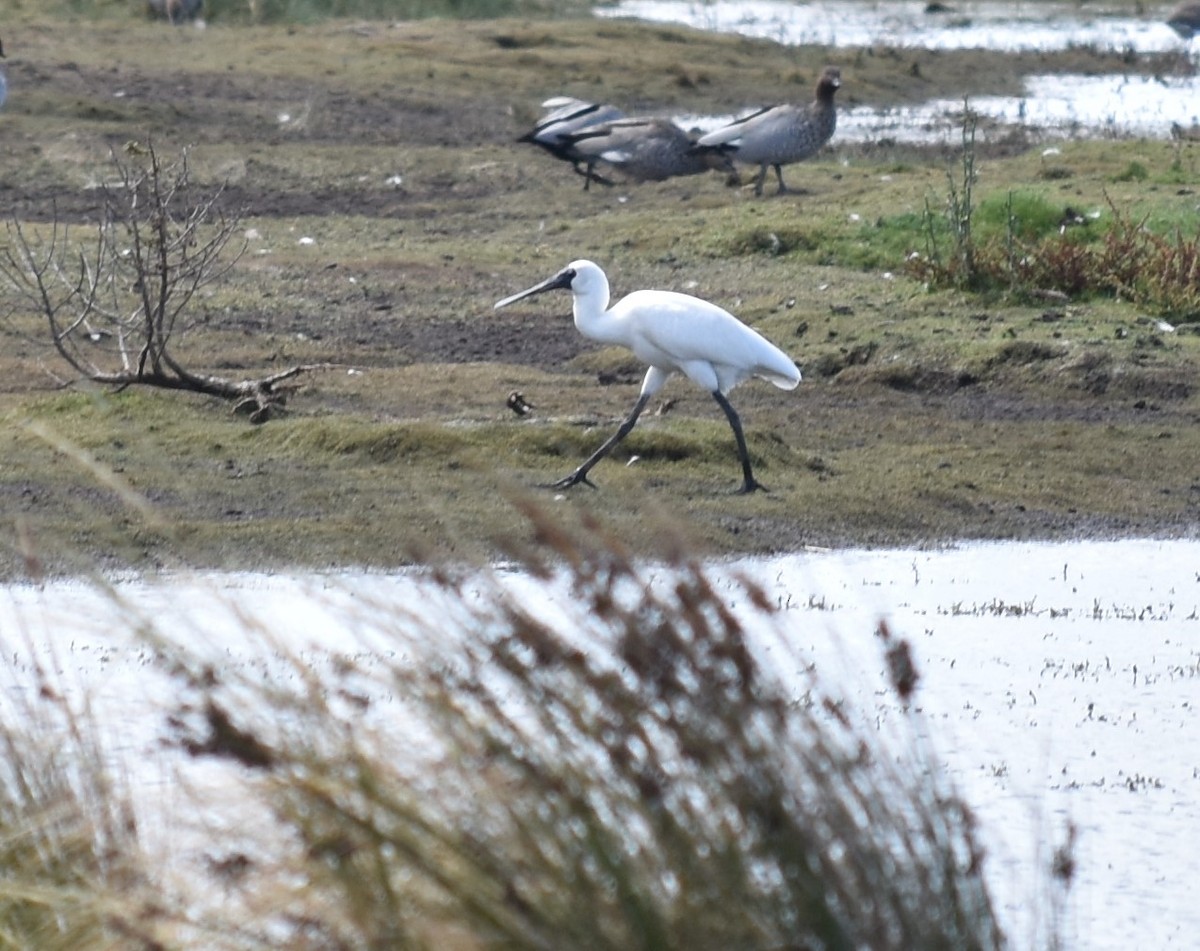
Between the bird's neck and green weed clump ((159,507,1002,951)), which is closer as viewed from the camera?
green weed clump ((159,507,1002,951))

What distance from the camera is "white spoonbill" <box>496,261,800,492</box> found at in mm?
8711

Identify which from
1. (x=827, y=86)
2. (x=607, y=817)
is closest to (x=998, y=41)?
(x=827, y=86)

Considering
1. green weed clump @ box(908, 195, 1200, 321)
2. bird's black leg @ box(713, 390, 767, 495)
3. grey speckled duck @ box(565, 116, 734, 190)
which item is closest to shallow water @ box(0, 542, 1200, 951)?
bird's black leg @ box(713, 390, 767, 495)

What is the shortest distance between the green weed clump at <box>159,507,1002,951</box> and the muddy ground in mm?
254

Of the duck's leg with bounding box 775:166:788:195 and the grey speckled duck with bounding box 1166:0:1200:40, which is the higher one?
the duck's leg with bounding box 775:166:788:195

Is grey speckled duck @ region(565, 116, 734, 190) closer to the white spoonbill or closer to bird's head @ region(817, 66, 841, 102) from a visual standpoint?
bird's head @ region(817, 66, 841, 102)

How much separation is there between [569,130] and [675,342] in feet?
35.2

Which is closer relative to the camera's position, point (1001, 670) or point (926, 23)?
point (1001, 670)

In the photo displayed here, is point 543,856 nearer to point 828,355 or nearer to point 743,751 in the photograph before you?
point 743,751

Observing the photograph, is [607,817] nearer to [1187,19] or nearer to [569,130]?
[569,130]

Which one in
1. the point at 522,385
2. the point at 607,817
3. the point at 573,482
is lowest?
the point at 522,385

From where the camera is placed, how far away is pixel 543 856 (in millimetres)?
2934

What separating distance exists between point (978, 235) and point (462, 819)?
435 inches

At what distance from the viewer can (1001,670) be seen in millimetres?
6676
